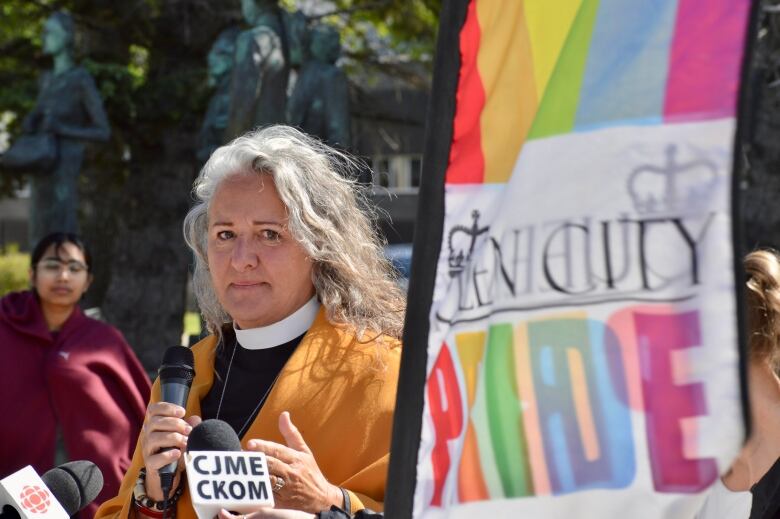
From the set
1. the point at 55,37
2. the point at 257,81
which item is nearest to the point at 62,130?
the point at 55,37

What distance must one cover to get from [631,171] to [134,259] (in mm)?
13014

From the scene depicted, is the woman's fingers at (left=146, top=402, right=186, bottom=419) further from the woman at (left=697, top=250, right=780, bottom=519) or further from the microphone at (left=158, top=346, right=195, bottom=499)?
the woman at (left=697, top=250, right=780, bottom=519)

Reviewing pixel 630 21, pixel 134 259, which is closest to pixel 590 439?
pixel 630 21

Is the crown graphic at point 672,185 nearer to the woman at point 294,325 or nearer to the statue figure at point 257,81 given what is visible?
the woman at point 294,325

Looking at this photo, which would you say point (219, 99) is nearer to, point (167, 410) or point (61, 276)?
point (61, 276)

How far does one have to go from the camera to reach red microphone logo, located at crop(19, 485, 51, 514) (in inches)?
→ 107

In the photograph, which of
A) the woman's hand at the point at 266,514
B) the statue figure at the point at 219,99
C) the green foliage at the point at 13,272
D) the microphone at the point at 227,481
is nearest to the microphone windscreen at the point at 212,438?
the microphone at the point at 227,481

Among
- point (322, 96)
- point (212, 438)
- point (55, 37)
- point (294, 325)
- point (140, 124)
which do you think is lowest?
point (212, 438)

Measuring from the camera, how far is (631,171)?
1.53 metres

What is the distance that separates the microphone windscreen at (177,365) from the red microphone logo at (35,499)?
433 mm

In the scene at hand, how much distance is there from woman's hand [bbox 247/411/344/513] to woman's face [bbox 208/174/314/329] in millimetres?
449

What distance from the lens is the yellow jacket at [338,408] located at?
2.74m

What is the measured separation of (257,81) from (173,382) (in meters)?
7.15

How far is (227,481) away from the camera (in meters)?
2.25
